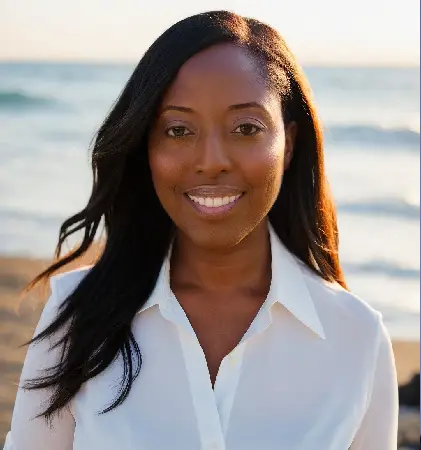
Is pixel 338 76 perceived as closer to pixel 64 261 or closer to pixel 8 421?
pixel 8 421

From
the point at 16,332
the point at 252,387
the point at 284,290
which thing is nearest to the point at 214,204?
the point at 284,290

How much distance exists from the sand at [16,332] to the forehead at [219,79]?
10.9 feet

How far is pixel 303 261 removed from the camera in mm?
2947

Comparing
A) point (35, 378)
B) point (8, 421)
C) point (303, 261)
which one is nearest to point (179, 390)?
point (35, 378)

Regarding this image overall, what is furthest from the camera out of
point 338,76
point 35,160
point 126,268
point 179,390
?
point 338,76

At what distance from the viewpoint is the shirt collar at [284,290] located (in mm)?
2727

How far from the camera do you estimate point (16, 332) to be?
7.12 m

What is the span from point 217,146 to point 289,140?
15.3 inches

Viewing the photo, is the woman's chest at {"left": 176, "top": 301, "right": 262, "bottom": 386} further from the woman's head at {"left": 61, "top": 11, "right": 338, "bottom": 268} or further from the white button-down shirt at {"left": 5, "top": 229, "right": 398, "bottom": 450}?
the woman's head at {"left": 61, "top": 11, "right": 338, "bottom": 268}

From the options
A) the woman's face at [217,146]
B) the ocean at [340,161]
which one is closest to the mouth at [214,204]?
the woman's face at [217,146]

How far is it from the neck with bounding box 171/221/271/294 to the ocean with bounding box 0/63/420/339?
4.88 metres

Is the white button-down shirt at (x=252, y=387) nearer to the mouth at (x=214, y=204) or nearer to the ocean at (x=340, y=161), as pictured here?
the mouth at (x=214, y=204)

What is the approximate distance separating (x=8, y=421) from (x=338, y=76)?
36.4 ft

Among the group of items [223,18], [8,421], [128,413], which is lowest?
[8,421]
